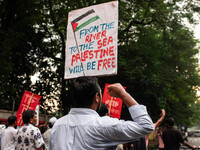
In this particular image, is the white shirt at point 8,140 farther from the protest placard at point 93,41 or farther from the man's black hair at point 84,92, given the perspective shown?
the man's black hair at point 84,92

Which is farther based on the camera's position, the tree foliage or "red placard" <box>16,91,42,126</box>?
the tree foliage

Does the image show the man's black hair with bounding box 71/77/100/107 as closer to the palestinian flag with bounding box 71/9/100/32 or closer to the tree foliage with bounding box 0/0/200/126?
the palestinian flag with bounding box 71/9/100/32

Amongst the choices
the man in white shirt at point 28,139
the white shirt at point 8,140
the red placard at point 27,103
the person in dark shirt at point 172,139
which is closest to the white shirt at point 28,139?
the man in white shirt at point 28,139

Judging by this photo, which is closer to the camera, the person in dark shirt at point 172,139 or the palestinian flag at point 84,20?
the palestinian flag at point 84,20

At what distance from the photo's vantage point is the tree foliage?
1537 cm

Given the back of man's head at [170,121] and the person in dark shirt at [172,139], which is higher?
the back of man's head at [170,121]

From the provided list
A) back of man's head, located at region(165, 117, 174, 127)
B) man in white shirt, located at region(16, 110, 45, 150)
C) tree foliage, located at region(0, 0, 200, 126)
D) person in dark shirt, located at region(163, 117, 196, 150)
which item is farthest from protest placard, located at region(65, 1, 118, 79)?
tree foliage, located at region(0, 0, 200, 126)

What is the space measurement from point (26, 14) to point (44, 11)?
1.10 meters

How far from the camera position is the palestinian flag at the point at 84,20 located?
4426mm

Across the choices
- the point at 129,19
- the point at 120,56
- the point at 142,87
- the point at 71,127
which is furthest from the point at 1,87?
the point at 71,127

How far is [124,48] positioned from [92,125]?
52.4 feet

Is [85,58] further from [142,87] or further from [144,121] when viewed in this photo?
[142,87]

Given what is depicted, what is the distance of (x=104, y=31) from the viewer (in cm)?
427

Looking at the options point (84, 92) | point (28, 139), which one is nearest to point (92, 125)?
point (84, 92)
